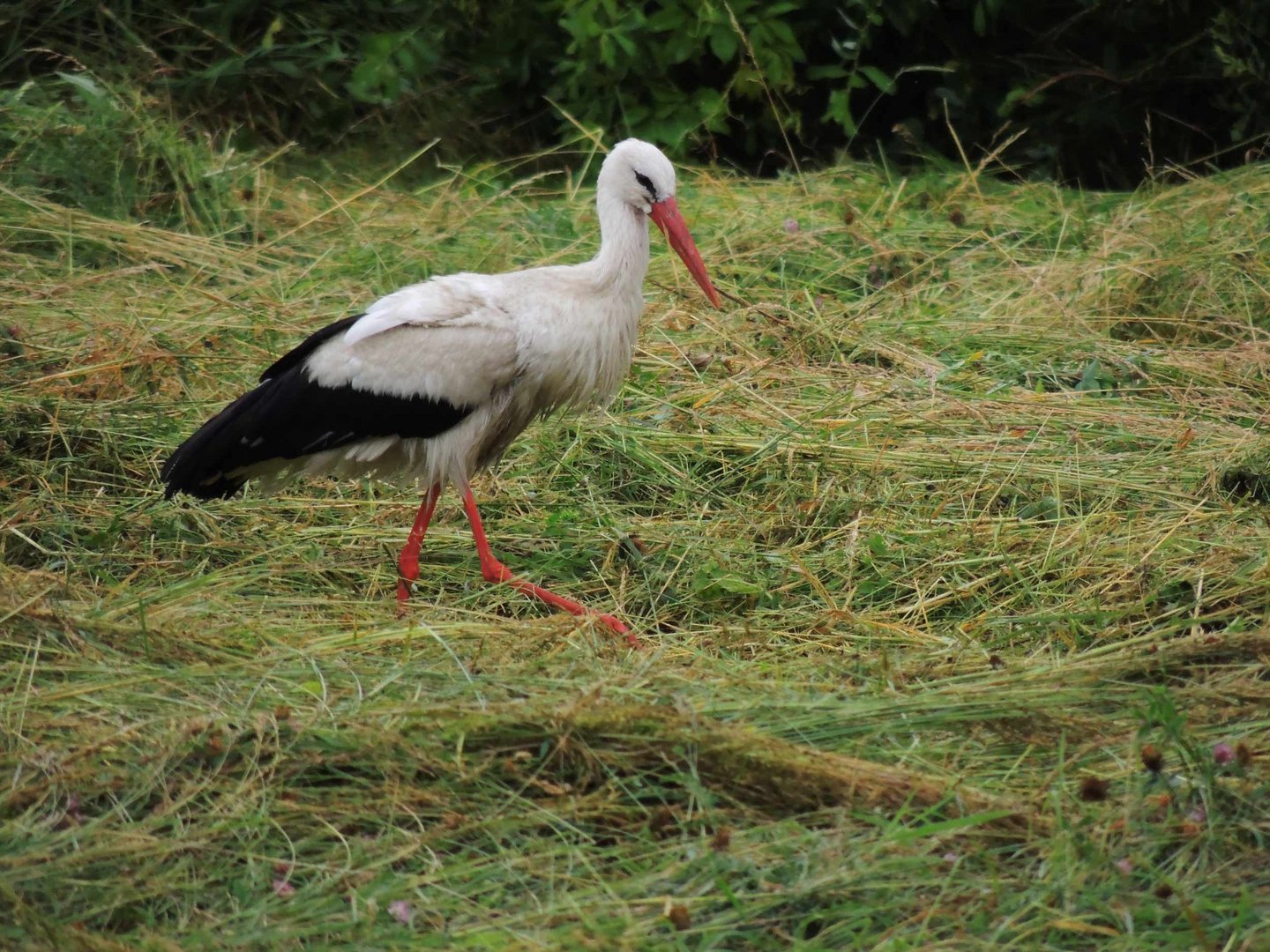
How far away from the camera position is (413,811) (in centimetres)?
256

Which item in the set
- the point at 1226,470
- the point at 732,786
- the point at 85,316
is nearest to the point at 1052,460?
the point at 1226,470

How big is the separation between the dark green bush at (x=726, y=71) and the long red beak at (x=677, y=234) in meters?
2.64

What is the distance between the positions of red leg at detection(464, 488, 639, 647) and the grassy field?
0.05 metres

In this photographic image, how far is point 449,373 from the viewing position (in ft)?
12.3

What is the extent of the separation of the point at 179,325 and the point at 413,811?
282 cm

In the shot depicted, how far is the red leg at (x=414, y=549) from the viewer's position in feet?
12.2

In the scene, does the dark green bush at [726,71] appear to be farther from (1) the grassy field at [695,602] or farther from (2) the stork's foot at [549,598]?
(2) the stork's foot at [549,598]

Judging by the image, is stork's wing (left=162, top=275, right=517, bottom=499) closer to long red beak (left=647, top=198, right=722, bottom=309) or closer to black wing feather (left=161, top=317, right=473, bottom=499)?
black wing feather (left=161, top=317, right=473, bottom=499)

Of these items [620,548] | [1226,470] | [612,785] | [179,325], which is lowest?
[1226,470]

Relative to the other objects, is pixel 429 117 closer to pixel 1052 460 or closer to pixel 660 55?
pixel 660 55

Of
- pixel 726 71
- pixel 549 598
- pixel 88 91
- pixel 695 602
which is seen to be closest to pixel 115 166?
pixel 88 91

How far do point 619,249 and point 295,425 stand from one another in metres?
0.92

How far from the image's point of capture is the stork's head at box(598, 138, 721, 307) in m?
3.87

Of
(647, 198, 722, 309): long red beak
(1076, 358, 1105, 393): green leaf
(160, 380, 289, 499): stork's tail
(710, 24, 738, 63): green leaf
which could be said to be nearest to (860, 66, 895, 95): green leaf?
(710, 24, 738, 63): green leaf
